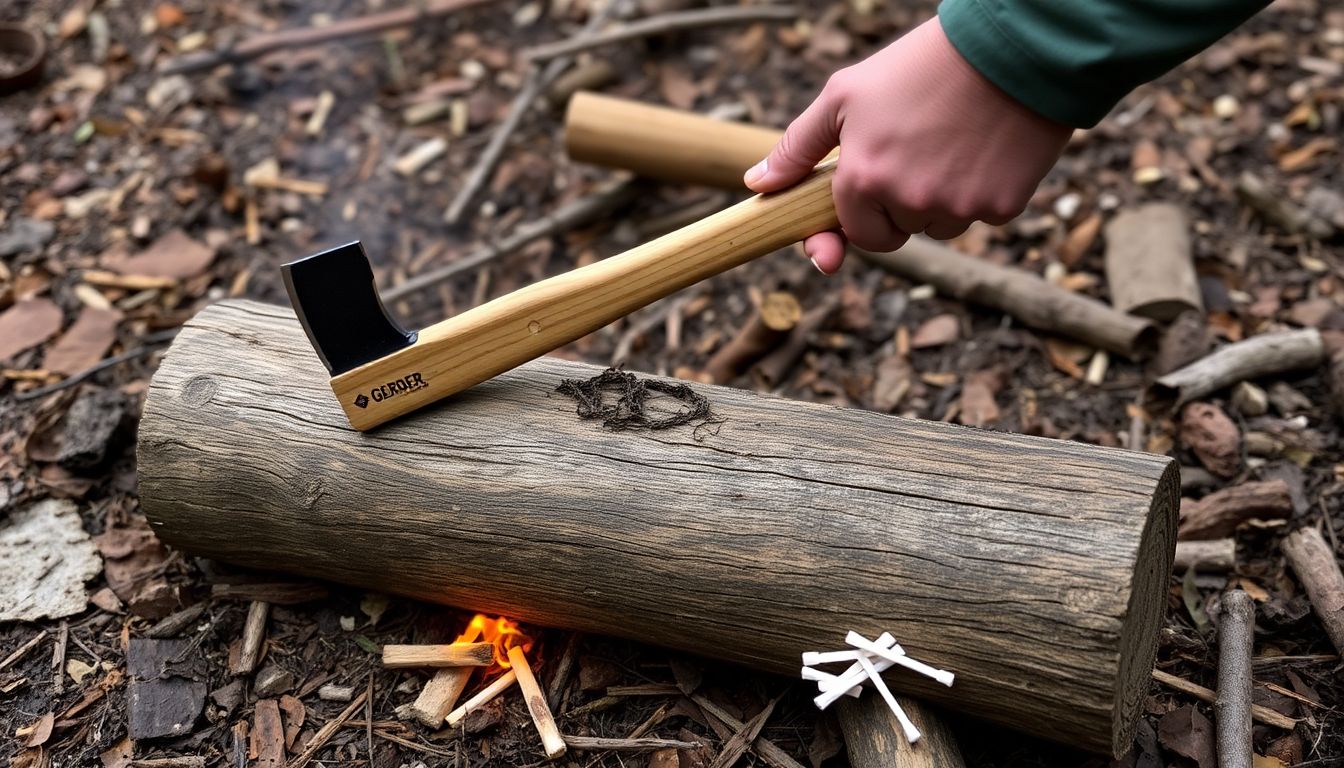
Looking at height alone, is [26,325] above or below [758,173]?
below

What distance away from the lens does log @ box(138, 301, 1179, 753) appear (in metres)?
2.35

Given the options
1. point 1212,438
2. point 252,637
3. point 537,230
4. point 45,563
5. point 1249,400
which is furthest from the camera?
point 537,230

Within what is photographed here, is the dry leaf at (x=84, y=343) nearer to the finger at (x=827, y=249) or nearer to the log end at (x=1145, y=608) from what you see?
the finger at (x=827, y=249)

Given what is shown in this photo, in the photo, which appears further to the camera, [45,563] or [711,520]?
[45,563]

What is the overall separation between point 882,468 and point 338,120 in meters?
3.87

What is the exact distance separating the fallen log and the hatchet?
179 cm

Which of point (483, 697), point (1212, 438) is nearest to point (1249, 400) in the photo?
point (1212, 438)

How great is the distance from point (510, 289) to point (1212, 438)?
283 centimetres

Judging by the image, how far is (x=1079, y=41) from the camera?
1.97 metres

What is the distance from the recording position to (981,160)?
88.3 inches

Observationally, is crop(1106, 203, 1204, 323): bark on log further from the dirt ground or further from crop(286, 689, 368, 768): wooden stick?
crop(286, 689, 368, 768): wooden stick

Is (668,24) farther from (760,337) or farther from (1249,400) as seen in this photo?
(1249,400)

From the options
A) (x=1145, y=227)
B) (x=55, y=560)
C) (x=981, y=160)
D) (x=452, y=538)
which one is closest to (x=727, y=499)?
(x=452, y=538)

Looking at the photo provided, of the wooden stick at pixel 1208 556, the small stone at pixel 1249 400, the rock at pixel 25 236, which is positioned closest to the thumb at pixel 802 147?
the wooden stick at pixel 1208 556
